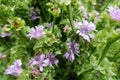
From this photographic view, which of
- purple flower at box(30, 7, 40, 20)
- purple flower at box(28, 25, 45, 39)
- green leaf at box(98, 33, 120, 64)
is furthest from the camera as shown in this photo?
purple flower at box(30, 7, 40, 20)

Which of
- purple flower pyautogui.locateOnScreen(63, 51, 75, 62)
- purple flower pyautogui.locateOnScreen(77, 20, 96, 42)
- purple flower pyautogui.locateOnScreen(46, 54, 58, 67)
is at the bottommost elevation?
purple flower pyautogui.locateOnScreen(63, 51, 75, 62)

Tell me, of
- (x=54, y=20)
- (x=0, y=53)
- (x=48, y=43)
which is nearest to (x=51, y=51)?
(x=48, y=43)

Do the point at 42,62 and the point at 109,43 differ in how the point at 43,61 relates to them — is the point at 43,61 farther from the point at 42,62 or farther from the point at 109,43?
the point at 109,43

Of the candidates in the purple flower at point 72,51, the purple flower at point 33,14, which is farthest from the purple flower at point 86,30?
the purple flower at point 33,14

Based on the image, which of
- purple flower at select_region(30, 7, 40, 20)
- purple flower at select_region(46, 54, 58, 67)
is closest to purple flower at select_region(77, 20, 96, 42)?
purple flower at select_region(46, 54, 58, 67)

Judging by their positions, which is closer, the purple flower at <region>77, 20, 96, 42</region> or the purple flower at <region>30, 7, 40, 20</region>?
the purple flower at <region>77, 20, 96, 42</region>

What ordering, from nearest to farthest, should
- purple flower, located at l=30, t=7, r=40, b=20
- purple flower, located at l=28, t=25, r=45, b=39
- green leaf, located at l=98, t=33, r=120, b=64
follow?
green leaf, located at l=98, t=33, r=120, b=64
purple flower, located at l=28, t=25, r=45, b=39
purple flower, located at l=30, t=7, r=40, b=20

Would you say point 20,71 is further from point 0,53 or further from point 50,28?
point 0,53

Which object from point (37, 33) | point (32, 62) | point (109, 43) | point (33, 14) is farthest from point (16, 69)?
point (109, 43)

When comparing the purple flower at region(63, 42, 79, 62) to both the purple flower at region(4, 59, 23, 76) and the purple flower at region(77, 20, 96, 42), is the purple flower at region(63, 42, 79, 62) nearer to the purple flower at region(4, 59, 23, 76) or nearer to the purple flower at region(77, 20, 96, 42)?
the purple flower at region(77, 20, 96, 42)

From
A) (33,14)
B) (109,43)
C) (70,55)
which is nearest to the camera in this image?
(109,43)
